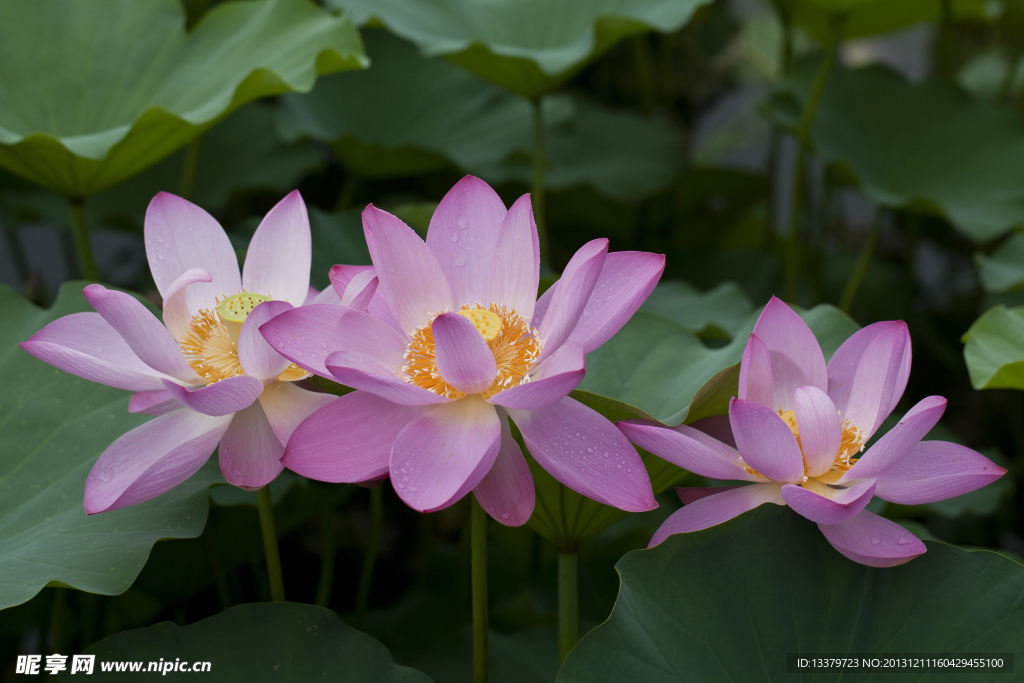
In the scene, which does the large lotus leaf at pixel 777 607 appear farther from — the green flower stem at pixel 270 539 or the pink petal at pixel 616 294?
the green flower stem at pixel 270 539

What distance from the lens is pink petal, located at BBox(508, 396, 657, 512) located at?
0.53 m

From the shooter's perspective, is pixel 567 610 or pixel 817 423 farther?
pixel 567 610

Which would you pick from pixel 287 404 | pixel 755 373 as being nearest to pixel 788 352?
pixel 755 373

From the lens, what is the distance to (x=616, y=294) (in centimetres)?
58

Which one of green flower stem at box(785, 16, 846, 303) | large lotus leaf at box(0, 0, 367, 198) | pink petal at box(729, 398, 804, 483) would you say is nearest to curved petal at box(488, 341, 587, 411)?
pink petal at box(729, 398, 804, 483)

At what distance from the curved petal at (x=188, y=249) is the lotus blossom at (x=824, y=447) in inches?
15.7

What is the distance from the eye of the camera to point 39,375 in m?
0.82

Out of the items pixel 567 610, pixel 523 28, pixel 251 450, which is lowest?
pixel 567 610

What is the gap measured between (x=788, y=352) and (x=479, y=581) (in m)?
0.32

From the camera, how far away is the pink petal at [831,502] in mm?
534

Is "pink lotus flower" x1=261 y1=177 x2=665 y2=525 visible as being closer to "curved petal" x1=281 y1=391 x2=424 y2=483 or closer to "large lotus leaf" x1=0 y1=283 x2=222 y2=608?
"curved petal" x1=281 y1=391 x2=424 y2=483

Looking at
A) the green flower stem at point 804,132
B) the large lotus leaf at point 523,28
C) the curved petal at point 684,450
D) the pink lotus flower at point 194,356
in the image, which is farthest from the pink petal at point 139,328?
the green flower stem at point 804,132

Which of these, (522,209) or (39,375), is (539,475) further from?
(39,375)

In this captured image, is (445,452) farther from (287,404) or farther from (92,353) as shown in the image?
(92,353)
